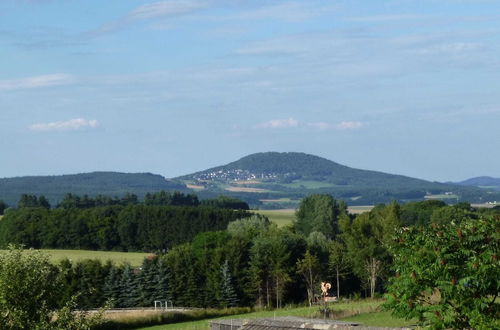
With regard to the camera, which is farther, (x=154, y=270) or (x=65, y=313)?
(x=154, y=270)

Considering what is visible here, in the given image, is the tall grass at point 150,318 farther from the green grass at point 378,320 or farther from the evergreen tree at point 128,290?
the evergreen tree at point 128,290

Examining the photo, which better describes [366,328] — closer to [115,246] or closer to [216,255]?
[216,255]

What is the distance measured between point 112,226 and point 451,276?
493ft

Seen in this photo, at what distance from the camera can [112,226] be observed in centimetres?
18038

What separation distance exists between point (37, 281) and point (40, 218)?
451 ft

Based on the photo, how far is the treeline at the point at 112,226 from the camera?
17488cm

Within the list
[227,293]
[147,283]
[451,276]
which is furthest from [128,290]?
[451,276]

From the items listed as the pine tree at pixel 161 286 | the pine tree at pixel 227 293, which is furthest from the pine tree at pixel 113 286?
the pine tree at pixel 227 293

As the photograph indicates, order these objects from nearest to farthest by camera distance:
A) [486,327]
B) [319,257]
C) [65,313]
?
[486,327], [65,313], [319,257]

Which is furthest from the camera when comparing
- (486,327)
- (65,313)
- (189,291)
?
(189,291)

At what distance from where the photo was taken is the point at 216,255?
114438mm

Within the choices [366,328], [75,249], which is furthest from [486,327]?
[75,249]

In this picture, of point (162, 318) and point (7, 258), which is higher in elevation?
point (7, 258)

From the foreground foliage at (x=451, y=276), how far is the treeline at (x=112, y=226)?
469 ft
